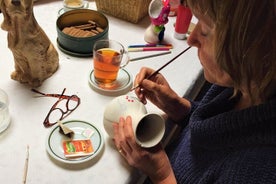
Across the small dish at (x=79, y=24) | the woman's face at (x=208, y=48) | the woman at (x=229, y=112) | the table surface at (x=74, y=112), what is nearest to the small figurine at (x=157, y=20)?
the table surface at (x=74, y=112)

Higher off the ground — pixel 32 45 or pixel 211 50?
pixel 211 50

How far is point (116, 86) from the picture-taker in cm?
99

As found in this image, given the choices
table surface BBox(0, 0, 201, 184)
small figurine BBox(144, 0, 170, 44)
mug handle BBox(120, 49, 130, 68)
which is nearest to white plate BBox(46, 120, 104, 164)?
table surface BBox(0, 0, 201, 184)

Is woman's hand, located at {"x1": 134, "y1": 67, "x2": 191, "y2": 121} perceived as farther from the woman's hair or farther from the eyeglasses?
the woman's hair

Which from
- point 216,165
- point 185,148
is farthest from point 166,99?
point 216,165

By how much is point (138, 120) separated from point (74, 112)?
20 centimetres

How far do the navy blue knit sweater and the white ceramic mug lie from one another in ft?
0.26

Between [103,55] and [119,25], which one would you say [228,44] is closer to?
[103,55]

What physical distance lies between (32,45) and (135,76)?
0.30 m

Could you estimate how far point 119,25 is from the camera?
4.12 ft

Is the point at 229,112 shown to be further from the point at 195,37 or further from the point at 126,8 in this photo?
the point at 126,8

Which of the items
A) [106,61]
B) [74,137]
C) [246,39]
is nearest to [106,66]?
[106,61]

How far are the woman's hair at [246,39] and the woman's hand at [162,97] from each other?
11.5 inches

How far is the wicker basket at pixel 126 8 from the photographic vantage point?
4.03 ft
